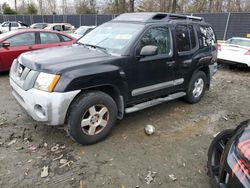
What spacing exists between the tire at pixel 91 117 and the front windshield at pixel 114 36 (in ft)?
2.86

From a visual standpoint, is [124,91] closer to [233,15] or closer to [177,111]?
[177,111]

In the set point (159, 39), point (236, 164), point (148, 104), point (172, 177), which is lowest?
point (172, 177)

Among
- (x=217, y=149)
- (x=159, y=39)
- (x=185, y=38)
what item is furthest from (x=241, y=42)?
(x=217, y=149)

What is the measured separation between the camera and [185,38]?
15.5 ft

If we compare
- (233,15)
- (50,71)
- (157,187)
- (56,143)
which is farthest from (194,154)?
(233,15)

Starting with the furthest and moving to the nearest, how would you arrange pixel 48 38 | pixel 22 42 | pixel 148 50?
1. pixel 48 38
2. pixel 22 42
3. pixel 148 50

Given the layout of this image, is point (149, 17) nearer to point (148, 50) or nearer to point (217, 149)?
point (148, 50)

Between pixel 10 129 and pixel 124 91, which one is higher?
pixel 124 91

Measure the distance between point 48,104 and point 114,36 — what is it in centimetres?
179

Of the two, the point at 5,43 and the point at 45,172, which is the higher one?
the point at 5,43

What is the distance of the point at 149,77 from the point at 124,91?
597mm

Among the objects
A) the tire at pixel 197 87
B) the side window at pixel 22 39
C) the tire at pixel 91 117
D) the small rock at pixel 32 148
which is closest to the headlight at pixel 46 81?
the tire at pixel 91 117

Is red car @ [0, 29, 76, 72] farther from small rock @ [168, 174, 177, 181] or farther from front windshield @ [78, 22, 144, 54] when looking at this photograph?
small rock @ [168, 174, 177, 181]

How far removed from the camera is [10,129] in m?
3.93
